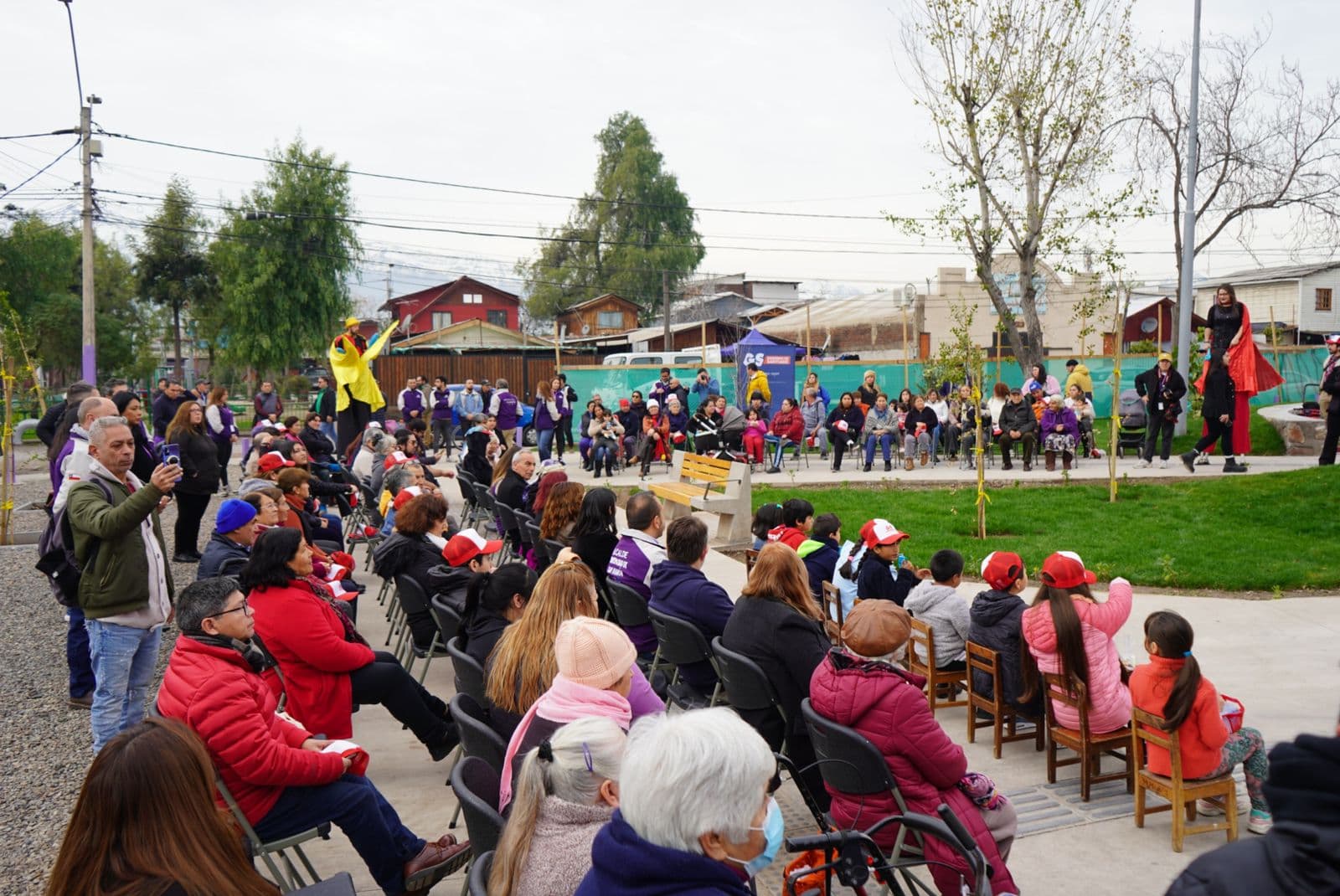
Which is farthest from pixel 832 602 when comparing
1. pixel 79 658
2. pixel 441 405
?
pixel 441 405

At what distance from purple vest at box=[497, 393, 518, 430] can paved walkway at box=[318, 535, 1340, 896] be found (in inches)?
426

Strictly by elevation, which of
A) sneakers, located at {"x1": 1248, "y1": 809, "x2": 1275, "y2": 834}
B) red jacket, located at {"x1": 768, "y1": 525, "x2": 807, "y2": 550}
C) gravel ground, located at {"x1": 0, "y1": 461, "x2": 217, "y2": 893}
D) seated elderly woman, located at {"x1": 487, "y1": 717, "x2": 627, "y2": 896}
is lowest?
gravel ground, located at {"x1": 0, "y1": 461, "x2": 217, "y2": 893}

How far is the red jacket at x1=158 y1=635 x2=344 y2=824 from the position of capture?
3586 millimetres

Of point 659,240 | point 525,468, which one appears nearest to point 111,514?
point 525,468

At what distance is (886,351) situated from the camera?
1793 inches

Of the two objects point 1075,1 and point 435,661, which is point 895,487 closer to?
point 435,661

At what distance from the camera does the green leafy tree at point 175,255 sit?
4062cm

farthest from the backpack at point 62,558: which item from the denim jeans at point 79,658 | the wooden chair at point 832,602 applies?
the wooden chair at point 832,602

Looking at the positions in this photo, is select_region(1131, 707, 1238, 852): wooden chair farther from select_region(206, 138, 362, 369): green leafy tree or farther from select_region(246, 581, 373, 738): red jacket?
select_region(206, 138, 362, 369): green leafy tree

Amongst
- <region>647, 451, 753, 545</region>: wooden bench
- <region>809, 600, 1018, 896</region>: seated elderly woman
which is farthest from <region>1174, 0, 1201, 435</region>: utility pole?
<region>809, 600, 1018, 896</region>: seated elderly woman

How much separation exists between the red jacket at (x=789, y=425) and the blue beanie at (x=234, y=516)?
12603mm

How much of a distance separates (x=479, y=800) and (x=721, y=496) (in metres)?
8.84

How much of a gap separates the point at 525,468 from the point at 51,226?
44.8 metres

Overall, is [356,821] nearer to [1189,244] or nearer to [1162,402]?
[1162,402]
